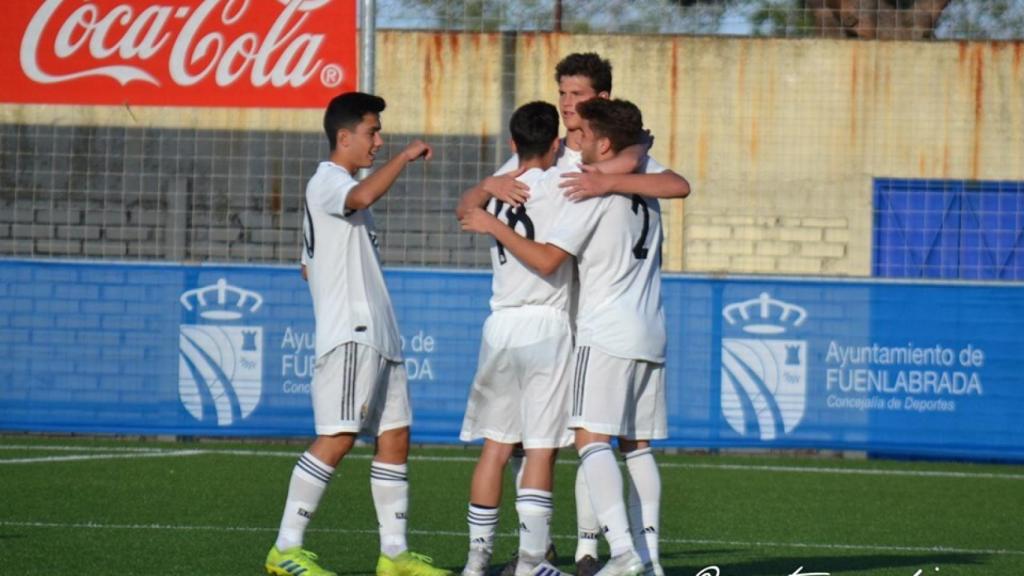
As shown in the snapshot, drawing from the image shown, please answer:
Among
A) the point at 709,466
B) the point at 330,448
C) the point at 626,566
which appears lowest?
the point at 709,466

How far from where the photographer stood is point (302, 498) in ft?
23.9

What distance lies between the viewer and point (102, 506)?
986 cm

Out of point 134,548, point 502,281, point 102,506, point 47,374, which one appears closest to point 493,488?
point 502,281

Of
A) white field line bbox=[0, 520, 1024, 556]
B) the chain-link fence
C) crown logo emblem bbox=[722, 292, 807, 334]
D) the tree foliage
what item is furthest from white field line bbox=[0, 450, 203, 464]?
the tree foliage

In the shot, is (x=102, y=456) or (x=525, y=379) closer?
(x=525, y=379)

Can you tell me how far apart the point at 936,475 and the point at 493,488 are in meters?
6.90

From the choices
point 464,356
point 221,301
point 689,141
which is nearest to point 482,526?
point 464,356

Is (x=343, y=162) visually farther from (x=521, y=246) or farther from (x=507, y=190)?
(x=521, y=246)

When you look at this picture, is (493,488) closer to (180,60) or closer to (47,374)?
(47,374)

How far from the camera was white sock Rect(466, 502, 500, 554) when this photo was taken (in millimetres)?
7305

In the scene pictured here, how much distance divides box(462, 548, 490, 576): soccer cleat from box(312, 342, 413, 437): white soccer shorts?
640mm

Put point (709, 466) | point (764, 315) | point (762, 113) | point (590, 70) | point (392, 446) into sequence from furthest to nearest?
1. point (762, 113)
2. point (764, 315)
3. point (709, 466)
4. point (590, 70)
5. point (392, 446)

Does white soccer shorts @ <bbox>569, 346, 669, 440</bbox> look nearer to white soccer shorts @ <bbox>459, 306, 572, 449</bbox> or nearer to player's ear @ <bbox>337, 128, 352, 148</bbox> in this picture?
white soccer shorts @ <bbox>459, 306, 572, 449</bbox>

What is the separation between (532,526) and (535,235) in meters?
1.18
